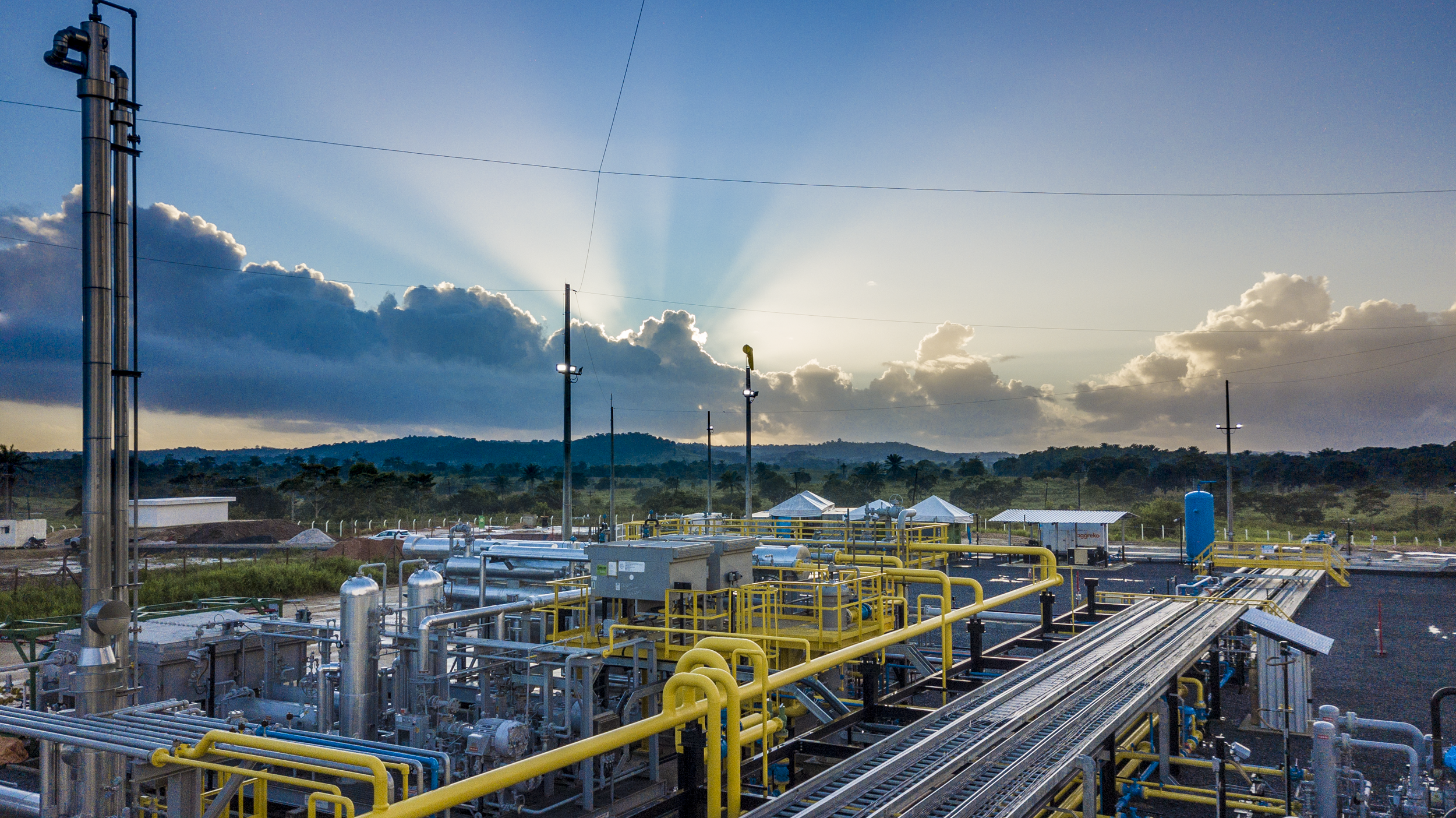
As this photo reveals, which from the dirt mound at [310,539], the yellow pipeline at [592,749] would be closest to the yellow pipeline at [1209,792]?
the yellow pipeline at [592,749]

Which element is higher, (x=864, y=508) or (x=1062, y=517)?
(x=864, y=508)

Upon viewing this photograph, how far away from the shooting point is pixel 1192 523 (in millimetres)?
37594

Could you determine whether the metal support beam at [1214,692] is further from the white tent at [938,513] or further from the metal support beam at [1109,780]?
the white tent at [938,513]

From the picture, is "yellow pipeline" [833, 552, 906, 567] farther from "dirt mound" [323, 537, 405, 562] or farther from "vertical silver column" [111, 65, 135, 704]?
"dirt mound" [323, 537, 405, 562]

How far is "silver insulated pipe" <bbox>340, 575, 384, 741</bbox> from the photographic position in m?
11.9

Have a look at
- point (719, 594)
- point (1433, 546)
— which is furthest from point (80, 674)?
point (1433, 546)

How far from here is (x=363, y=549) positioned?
4438 cm

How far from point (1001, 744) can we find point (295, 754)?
521cm

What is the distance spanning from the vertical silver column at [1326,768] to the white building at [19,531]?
60.1 meters

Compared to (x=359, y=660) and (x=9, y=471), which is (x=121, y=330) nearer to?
(x=359, y=660)

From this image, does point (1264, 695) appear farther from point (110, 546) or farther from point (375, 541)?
point (375, 541)

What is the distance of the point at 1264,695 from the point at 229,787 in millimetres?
14979

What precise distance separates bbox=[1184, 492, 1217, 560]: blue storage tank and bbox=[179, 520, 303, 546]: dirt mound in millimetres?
50973

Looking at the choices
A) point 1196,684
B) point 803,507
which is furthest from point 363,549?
point 1196,684
